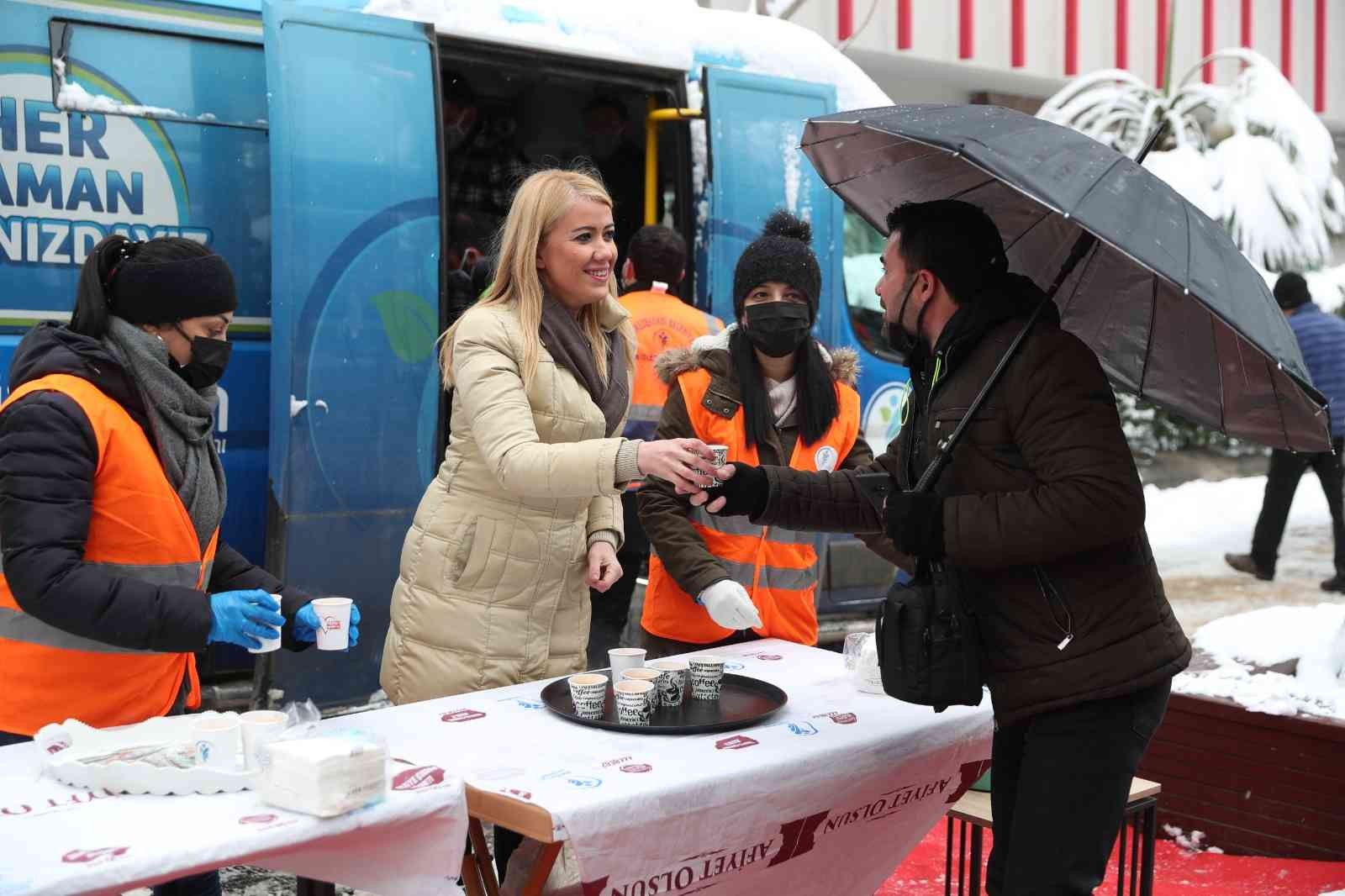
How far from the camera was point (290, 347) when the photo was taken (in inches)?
187

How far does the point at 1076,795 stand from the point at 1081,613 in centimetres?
33

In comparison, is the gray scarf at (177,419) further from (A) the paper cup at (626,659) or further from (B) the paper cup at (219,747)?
(A) the paper cup at (626,659)

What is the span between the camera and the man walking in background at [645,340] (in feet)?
17.5

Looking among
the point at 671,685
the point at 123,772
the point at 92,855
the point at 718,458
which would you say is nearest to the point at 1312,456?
the point at 718,458

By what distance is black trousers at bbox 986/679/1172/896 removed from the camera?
2461mm

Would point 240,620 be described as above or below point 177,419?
below

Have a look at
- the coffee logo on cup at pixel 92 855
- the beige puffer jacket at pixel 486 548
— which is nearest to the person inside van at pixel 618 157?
the beige puffer jacket at pixel 486 548

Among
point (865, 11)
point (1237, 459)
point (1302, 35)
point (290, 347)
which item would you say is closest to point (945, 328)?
point (290, 347)

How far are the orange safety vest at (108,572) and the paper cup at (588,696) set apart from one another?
2.74 ft

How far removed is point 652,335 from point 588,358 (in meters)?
2.14

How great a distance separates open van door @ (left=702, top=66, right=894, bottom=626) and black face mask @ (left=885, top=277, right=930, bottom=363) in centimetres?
302

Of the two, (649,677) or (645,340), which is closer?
(649,677)

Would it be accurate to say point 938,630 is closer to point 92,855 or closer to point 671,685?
point 671,685

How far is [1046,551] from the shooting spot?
2428 mm
